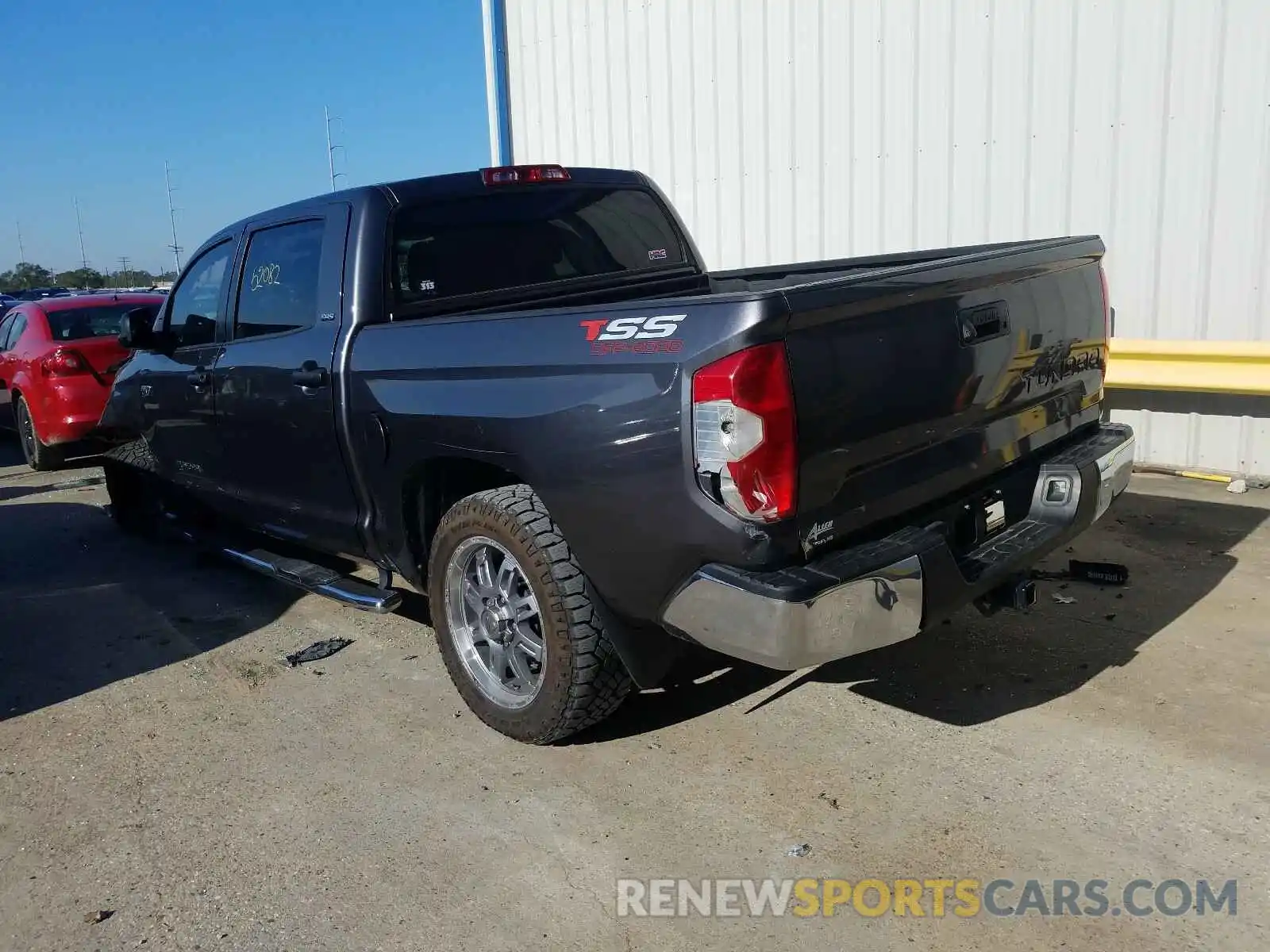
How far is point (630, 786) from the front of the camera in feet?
11.1

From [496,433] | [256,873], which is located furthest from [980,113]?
[256,873]

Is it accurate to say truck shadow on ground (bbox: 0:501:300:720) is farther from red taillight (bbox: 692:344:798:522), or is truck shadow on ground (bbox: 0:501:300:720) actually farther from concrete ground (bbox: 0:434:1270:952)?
red taillight (bbox: 692:344:798:522)

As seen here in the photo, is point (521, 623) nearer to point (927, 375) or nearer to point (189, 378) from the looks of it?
point (927, 375)

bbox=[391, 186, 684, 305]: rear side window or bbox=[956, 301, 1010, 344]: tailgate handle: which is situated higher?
bbox=[391, 186, 684, 305]: rear side window

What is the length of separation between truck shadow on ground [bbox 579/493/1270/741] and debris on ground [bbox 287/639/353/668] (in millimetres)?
1530

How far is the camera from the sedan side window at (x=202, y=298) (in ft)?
17.0

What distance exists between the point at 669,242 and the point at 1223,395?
400cm

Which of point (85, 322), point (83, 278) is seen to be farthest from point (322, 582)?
point (83, 278)

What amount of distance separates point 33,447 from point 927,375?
919 cm

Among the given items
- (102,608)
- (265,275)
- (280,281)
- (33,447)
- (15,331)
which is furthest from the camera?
(15,331)

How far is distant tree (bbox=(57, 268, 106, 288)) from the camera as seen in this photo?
7627 centimetres

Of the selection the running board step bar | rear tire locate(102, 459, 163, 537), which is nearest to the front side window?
the running board step bar

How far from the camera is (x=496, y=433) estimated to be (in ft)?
11.2

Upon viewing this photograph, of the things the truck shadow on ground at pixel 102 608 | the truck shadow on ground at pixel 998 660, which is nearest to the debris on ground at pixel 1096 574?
the truck shadow on ground at pixel 998 660
